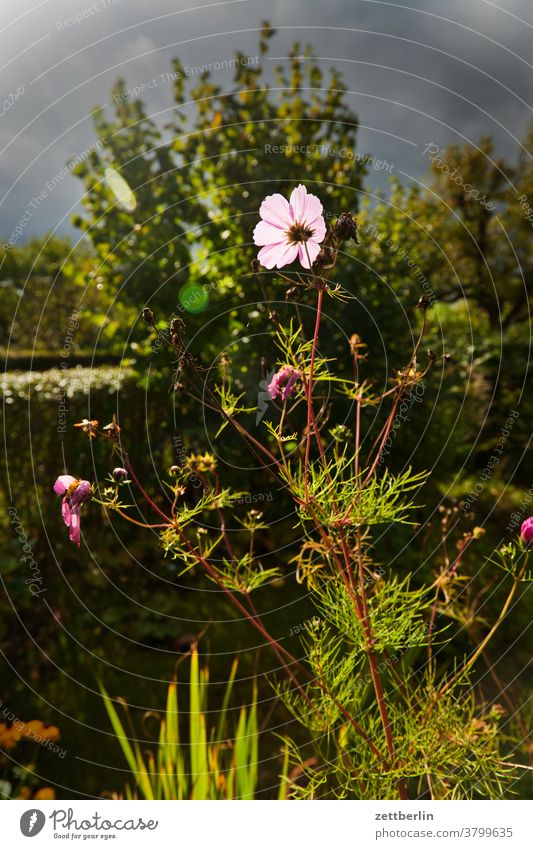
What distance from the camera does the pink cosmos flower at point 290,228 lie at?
0.77m

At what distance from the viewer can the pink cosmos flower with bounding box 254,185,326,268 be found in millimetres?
774

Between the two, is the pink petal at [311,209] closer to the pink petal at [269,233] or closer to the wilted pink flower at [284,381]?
the pink petal at [269,233]

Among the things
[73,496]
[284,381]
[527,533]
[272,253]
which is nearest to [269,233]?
[272,253]

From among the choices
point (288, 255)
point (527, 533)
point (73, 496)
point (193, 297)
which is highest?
point (193, 297)

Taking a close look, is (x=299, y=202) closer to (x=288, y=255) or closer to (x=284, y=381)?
(x=288, y=255)

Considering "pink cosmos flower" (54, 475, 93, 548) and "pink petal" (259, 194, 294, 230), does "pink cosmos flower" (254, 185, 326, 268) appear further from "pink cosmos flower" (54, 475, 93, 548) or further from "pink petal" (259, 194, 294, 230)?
"pink cosmos flower" (54, 475, 93, 548)

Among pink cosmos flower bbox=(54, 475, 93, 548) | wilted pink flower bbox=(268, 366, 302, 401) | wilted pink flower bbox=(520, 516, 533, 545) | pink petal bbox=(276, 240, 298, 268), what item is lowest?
wilted pink flower bbox=(520, 516, 533, 545)

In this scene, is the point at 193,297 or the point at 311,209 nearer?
the point at 311,209

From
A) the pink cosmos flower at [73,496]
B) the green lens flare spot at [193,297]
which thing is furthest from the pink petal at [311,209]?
the green lens flare spot at [193,297]

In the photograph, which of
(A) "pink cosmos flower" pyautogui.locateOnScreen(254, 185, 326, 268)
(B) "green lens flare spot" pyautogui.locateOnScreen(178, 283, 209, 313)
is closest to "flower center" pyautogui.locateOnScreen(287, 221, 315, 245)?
(A) "pink cosmos flower" pyautogui.locateOnScreen(254, 185, 326, 268)

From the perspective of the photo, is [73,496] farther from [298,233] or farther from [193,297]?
[193,297]

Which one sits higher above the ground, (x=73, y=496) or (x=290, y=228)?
(x=290, y=228)

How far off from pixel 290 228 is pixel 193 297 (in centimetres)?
139

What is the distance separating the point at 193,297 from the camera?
7.05 ft
